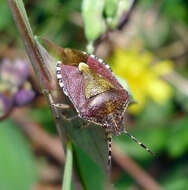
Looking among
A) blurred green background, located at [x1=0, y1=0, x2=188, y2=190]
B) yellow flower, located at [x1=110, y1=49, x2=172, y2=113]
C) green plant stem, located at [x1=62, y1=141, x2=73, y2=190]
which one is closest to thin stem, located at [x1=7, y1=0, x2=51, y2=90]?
green plant stem, located at [x1=62, y1=141, x2=73, y2=190]

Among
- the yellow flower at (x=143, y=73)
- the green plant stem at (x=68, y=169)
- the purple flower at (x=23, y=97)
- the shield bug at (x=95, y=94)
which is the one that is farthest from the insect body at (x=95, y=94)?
the yellow flower at (x=143, y=73)

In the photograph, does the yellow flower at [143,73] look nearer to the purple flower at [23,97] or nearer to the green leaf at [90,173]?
the green leaf at [90,173]

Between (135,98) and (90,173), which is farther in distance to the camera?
(135,98)

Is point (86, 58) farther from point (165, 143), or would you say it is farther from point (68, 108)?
point (165, 143)

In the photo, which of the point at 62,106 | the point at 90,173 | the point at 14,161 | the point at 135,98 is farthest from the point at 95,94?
the point at 135,98

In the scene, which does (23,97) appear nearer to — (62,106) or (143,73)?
(62,106)
